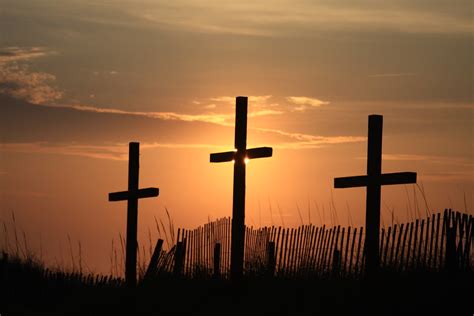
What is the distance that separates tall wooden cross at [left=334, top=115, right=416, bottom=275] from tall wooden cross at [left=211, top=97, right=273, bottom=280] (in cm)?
167

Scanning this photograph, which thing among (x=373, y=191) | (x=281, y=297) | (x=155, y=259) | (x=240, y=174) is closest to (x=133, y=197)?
(x=155, y=259)

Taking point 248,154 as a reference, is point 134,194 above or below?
below

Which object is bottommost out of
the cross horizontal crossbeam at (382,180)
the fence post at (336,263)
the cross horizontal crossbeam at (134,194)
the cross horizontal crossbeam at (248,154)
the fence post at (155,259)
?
the fence post at (155,259)

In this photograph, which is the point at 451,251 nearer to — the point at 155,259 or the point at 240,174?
the point at 240,174

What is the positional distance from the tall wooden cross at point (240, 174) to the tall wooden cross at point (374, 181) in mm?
1668

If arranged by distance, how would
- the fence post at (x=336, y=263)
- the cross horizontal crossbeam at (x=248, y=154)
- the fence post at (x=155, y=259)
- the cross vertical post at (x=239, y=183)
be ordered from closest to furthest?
the cross horizontal crossbeam at (x=248, y=154), the cross vertical post at (x=239, y=183), the fence post at (x=336, y=263), the fence post at (x=155, y=259)

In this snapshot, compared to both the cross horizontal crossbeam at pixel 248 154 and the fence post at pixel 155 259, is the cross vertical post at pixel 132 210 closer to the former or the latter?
the fence post at pixel 155 259


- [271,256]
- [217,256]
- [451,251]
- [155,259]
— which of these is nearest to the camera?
[451,251]

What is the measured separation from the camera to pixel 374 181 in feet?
40.5

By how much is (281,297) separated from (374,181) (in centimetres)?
215

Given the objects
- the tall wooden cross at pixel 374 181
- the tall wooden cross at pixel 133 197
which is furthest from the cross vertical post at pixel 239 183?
the tall wooden cross at pixel 133 197

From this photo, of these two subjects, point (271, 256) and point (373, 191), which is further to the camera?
point (271, 256)

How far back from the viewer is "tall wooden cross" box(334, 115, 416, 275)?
11.9 m

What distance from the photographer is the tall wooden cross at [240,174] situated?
1329cm
